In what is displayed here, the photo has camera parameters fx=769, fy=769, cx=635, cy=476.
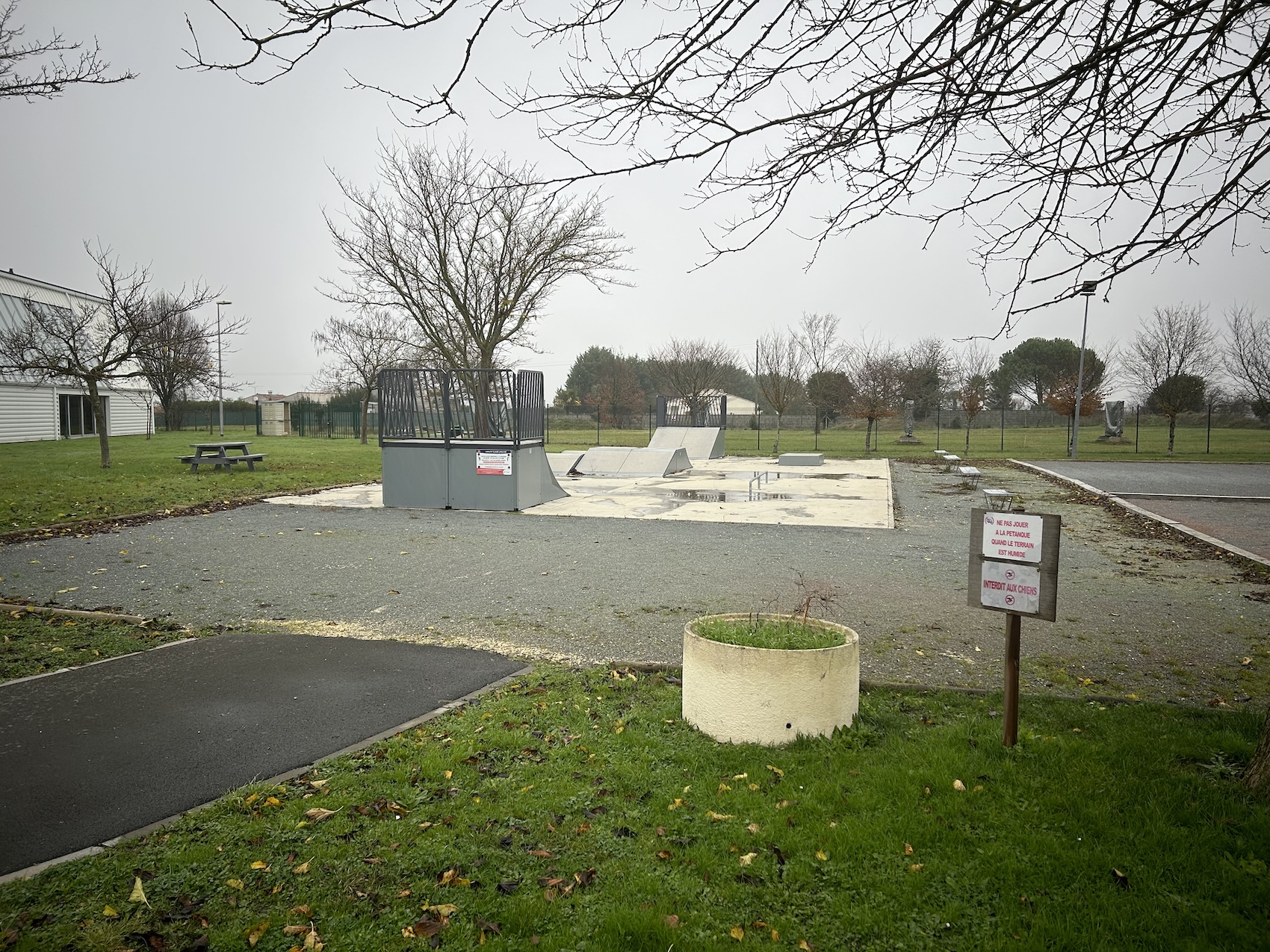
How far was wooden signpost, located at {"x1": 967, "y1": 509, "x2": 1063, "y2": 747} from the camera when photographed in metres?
3.69

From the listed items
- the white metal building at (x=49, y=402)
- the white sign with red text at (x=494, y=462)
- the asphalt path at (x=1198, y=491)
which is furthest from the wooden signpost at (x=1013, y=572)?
the white metal building at (x=49, y=402)

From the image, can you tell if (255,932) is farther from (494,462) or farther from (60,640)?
(494,462)

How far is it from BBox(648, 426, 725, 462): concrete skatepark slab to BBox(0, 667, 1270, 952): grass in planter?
2730cm

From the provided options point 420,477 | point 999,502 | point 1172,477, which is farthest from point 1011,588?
point 1172,477

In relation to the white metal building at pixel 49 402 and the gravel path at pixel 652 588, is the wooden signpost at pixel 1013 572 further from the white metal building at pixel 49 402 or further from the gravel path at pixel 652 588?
the white metal building at pixel 49 402

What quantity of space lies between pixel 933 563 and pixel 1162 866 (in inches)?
262

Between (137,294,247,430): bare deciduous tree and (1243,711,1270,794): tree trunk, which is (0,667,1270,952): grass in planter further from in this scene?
(137,294,247,430): bare deciduous tree

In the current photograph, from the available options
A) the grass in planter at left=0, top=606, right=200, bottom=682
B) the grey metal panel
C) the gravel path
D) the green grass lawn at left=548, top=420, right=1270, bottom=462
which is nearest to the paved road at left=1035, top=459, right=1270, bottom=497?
the green grass lawn at left=548, top=420, right=1270, bottom=462

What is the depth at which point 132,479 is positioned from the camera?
17.8m

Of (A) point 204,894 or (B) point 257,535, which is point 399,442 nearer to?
(B) point 257,535

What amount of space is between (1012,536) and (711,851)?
212 centimetres

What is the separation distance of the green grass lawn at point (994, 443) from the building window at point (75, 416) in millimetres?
24689

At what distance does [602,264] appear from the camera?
85.4 ft

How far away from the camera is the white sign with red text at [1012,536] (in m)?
3.73
